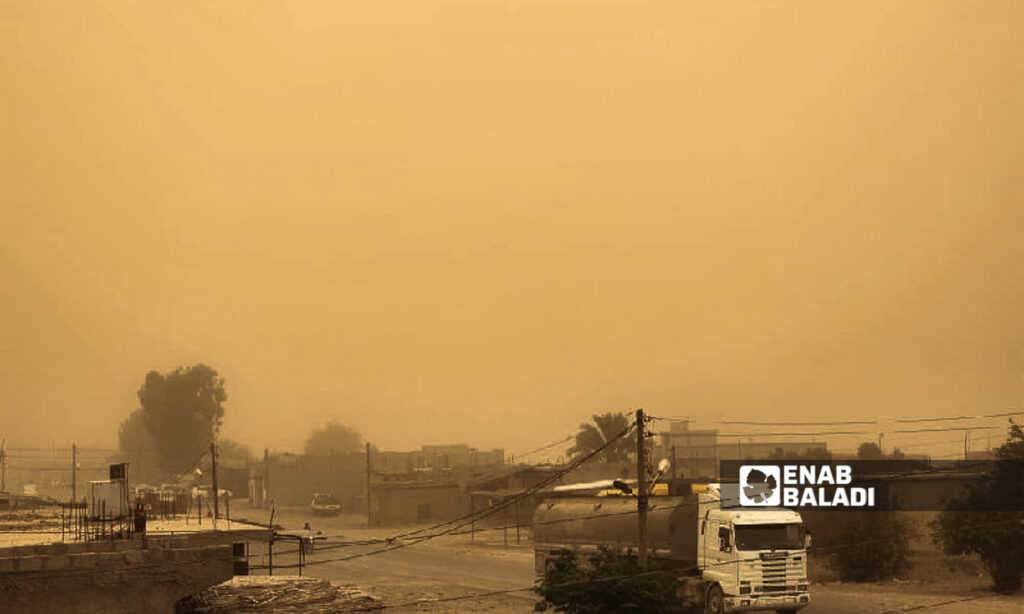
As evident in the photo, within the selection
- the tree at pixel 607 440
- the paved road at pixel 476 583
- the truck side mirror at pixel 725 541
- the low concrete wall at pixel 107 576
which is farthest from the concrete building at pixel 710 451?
the low concrete wall at pixel 107 576

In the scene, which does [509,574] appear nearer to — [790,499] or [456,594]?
[456,594]

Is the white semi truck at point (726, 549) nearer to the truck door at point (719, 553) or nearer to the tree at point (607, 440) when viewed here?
the truck door at point (719, 553)

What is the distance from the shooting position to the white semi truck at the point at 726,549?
34.6m

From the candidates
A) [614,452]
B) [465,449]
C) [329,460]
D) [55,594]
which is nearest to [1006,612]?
[55,594]

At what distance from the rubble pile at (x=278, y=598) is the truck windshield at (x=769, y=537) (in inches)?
499

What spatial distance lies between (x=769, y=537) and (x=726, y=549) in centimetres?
148

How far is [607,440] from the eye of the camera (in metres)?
119

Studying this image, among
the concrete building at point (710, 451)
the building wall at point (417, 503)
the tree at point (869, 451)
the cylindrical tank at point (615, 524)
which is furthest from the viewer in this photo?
the tree at point (869, 451)

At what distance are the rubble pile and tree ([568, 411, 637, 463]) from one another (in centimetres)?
7743

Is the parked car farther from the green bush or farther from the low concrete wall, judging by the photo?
the low concrete wall

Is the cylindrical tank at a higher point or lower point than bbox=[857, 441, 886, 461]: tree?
higher

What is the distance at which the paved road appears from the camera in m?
41.8

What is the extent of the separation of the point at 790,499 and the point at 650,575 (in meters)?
20.2

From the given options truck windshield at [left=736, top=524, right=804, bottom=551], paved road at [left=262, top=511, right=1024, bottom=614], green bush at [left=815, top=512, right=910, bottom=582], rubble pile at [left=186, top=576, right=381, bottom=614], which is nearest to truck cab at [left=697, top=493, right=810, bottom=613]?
truck windshield at [left=736, top=524, right=804, bottom=551]
